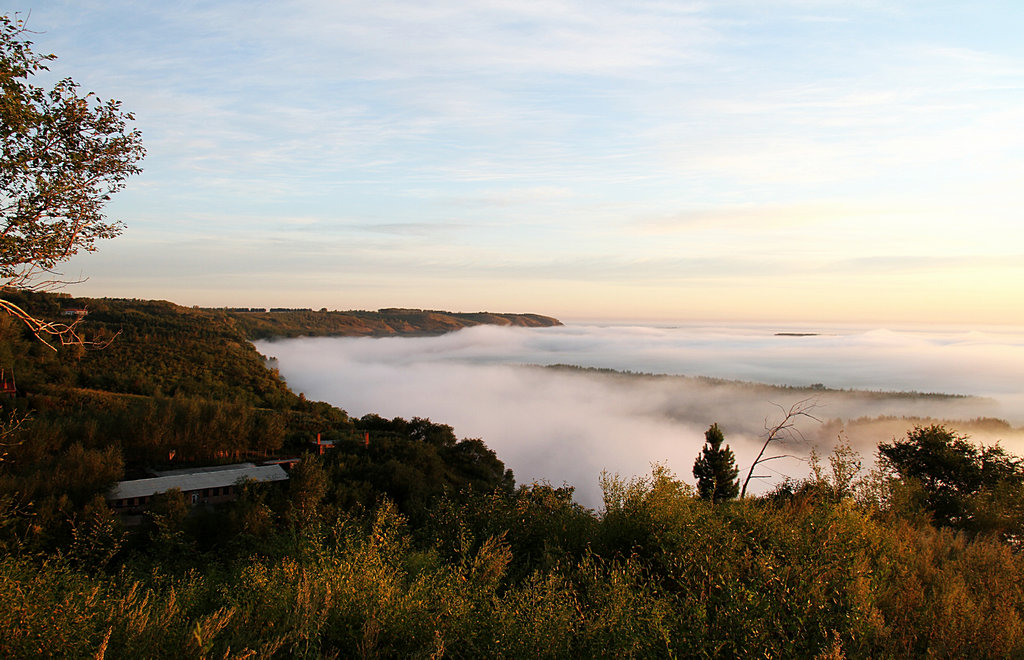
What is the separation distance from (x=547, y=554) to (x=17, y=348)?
187ft

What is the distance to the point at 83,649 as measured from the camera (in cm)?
497

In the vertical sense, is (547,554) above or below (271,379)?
above

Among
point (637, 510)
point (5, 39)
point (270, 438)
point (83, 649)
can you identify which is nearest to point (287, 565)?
point (83, 649)

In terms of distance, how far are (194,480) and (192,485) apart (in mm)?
687

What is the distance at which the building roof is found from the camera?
31.3 metres

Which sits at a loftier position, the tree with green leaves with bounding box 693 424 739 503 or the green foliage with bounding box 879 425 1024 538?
the green foliage with bounding box 879 425 1024 538

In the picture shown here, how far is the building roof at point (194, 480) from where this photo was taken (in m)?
31.3

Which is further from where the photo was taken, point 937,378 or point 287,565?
point 937,378

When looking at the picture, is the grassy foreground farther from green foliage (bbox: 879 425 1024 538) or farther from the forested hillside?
green foliage (bbox: 879 425 1024 538)

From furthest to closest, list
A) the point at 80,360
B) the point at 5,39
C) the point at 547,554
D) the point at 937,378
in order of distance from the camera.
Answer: the point at 937,378, the point at 80,360, the point at 547,554, the point at 5,39

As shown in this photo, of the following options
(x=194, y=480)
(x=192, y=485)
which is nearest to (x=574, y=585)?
(x=192, y=485)

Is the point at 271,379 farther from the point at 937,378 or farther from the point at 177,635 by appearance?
the point at 937,378

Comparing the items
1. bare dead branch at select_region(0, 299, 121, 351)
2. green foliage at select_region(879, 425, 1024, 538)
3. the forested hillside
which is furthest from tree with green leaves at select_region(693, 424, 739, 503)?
bare dead branch at select_region(0, 299, 121, 351)

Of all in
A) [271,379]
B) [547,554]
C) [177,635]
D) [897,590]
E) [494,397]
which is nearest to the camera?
[177,635]
